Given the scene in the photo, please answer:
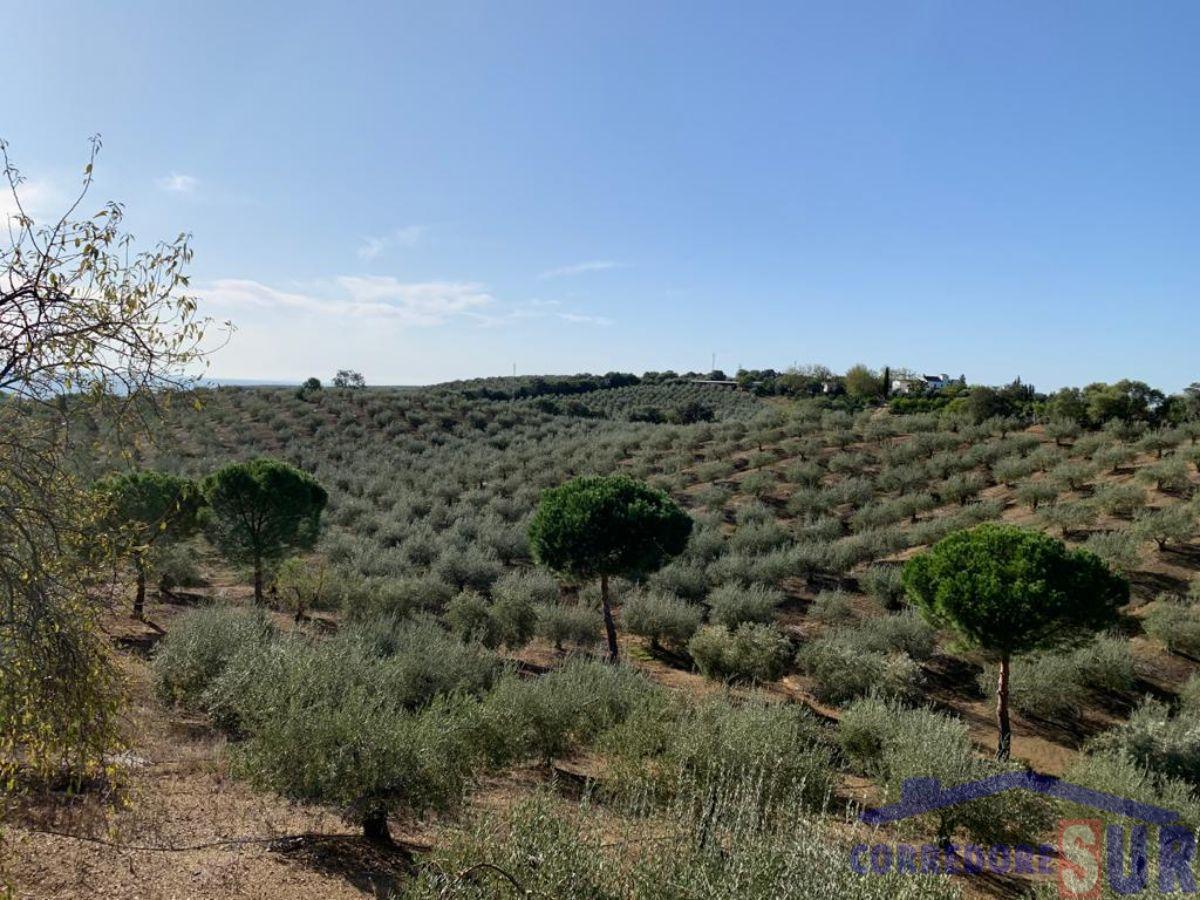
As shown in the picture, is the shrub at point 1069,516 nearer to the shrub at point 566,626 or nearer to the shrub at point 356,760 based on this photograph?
the shrub at point 566,626

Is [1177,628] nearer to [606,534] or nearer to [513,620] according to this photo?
[606,534]

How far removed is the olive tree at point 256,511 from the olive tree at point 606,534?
18.6ft

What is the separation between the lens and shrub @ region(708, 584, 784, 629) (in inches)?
631

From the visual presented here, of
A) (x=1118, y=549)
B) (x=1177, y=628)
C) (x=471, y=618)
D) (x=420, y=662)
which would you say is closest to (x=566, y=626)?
(x=471, y=618)

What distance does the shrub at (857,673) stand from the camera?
40.7 feet

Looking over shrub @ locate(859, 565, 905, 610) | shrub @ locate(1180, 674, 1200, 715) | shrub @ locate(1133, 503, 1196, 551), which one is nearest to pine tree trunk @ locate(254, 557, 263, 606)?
shrub @ locate(859, 565, 905, 610)

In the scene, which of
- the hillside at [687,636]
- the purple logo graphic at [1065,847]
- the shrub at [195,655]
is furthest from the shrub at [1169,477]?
the shrub at [195,655]

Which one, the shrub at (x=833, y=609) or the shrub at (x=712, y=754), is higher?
the shrub at (x=712, y=754)

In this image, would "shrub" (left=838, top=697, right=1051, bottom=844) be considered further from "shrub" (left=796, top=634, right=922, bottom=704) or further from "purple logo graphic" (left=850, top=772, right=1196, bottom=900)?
"shrub" (left=796, top=634, right=922, bottom=704)

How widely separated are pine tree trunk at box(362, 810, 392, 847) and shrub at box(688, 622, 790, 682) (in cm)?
797

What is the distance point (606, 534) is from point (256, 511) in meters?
7.87

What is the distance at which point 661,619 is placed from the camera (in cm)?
1608

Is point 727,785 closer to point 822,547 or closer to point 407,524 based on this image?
point 822,547

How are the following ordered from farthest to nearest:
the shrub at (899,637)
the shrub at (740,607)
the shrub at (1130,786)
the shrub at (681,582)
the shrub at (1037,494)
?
the shrub at (1037,494)
the shrub at (681,582)
the shrub at (740,607)
the shrub at (899,637)
the shrub at (1130,786)
